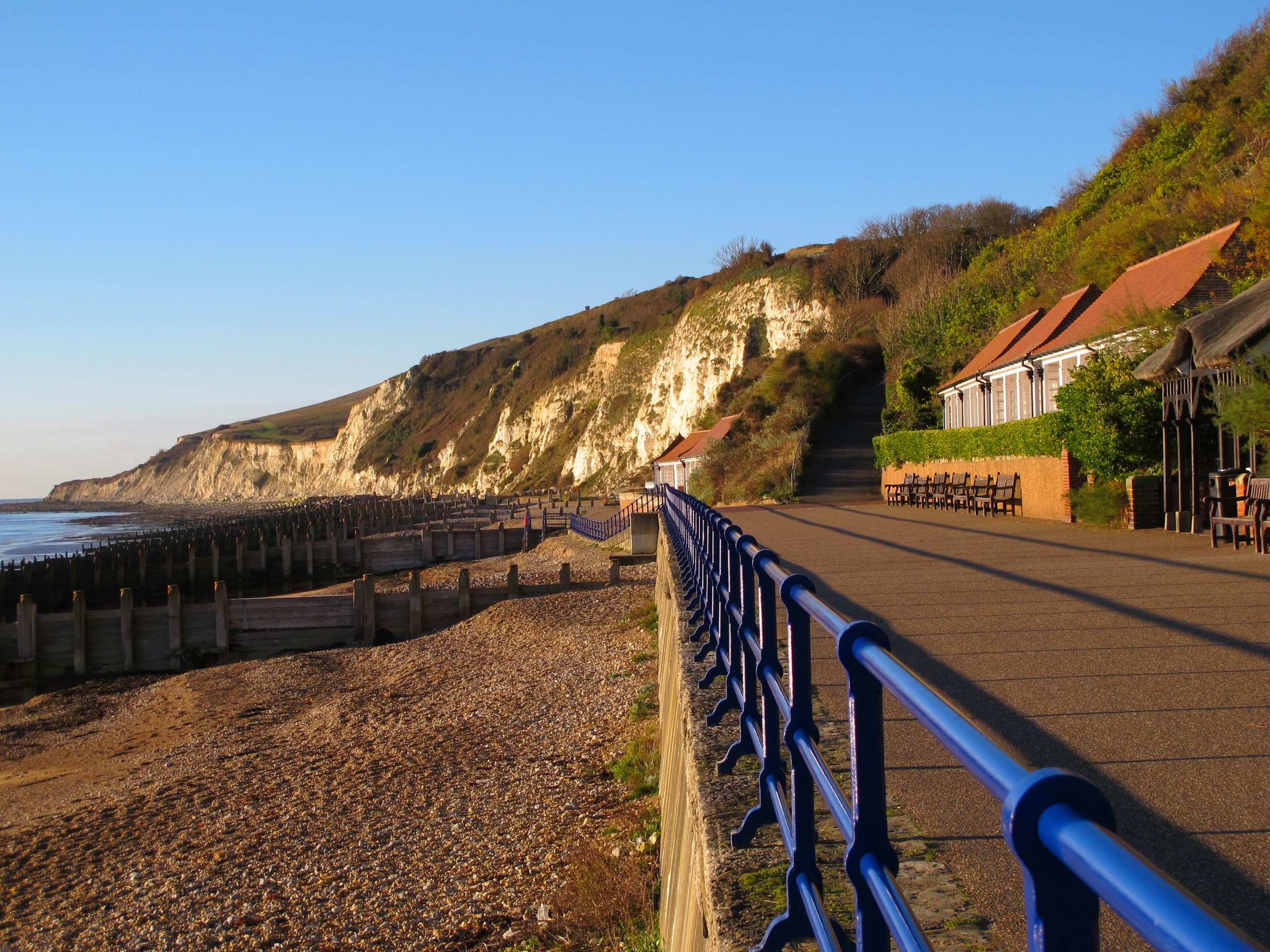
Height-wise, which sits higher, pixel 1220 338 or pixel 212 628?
pixel 1220 338

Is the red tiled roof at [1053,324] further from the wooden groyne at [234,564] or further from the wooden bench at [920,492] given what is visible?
the wooden groyne at [234,564]

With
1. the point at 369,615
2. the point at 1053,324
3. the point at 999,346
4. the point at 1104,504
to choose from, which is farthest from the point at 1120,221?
the point at 369,615

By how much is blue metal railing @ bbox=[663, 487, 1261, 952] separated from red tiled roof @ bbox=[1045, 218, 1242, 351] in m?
19.9

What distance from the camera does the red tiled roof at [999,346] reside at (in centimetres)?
3434

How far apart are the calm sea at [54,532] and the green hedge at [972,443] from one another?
5345 centimetres

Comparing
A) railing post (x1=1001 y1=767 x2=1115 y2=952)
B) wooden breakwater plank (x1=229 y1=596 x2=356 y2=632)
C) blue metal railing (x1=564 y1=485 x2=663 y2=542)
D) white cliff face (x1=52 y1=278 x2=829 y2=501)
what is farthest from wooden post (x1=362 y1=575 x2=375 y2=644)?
white cliff face (x1=52 y1=278 x2=829 y2=501)

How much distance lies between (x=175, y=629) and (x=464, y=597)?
588cm

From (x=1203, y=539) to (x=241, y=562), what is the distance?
33.7 metres

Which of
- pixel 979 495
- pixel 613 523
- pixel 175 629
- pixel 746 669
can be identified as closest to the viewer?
pixel 746 669

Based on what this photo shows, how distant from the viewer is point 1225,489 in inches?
539

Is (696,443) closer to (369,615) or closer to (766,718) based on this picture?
(369,615)

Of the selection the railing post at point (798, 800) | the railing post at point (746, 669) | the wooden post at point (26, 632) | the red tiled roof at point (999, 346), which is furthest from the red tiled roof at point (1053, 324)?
the railing post at point (798, 800)

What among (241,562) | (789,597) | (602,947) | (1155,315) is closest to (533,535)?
(241,562)

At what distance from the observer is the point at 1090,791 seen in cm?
103
